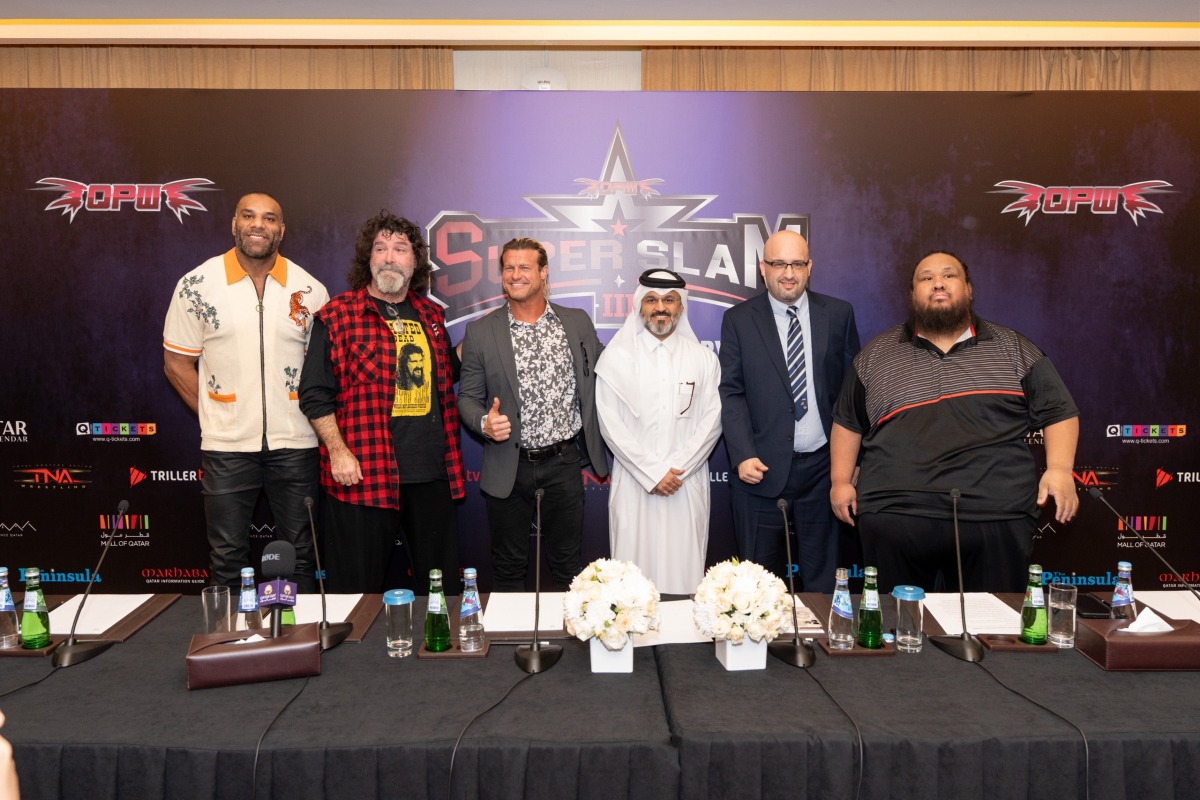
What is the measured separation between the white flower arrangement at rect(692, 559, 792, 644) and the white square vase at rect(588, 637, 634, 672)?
0.18 meters

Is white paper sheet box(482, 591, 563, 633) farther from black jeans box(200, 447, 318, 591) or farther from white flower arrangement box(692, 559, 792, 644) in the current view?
black jeans box(200, 447, 318, 591)

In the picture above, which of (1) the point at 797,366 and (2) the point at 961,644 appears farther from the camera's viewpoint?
(1) the point at 797,366

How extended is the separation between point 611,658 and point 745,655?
30cm

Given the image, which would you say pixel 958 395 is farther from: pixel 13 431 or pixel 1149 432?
pixel 13 431

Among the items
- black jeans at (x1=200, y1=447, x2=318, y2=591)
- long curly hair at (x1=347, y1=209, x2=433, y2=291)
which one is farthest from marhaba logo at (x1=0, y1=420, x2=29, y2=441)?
long curly hair at (x1=347, y1=209, x2=433, y2=291)

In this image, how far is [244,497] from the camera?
335cm

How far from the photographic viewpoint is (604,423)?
337 cm

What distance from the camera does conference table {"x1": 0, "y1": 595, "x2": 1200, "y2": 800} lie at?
4.96 feet

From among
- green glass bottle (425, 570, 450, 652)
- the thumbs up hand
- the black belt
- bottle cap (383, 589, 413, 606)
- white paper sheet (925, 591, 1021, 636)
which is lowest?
white paper sheet (925, 591, 1021, 636)

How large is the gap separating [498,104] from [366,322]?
4.53 feet

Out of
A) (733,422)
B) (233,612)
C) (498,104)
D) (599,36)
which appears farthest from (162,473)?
(599,36)

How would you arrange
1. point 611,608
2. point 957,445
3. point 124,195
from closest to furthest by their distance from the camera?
point 611,608, point 957,445, point 124,195

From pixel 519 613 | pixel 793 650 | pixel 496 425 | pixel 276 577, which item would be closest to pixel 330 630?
pixel 276 577

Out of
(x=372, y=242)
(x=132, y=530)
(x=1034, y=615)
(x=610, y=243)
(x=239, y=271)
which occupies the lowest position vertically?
(x=132, y=530)
